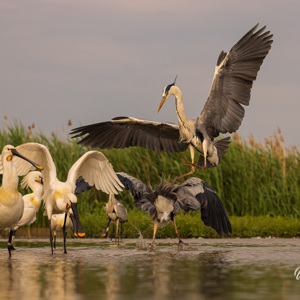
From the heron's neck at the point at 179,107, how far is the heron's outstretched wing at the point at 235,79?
263mm

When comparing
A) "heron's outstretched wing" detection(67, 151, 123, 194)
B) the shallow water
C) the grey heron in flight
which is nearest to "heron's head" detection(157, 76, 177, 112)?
the grey heron in flight

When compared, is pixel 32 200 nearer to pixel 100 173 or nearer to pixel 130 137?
pixel 100 173

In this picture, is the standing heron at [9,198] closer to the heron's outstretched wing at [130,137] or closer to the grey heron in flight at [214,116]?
the grey heron in flight at [214,116]

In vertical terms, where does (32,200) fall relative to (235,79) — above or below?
below

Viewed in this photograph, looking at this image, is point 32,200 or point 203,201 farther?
point 32,200

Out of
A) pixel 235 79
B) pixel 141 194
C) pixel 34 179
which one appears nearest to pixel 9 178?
pixel 141 194

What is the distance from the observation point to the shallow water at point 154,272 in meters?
5.61

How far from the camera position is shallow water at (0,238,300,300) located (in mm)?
5609

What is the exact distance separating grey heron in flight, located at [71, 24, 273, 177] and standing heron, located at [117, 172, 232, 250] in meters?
0.71

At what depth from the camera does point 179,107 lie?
11.5m

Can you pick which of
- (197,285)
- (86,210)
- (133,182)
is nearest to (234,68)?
(133,182)

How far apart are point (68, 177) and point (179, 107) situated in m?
2.39

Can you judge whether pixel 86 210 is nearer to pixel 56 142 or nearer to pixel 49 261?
pixel 56 142

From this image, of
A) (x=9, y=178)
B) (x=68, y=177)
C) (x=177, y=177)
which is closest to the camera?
(x=9, y=178)
